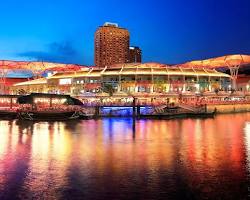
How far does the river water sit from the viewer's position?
14.3 m

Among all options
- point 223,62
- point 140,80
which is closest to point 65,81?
point 140,80

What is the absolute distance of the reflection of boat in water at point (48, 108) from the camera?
50.2 m

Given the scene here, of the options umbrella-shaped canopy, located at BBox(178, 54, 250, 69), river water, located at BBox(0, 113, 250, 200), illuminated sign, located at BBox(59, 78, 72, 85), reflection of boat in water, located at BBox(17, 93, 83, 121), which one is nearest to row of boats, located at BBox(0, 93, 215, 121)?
reflection of boat in water, located at BBox(17, 93, 83, 121)

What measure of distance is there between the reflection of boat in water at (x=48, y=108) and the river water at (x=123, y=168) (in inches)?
750

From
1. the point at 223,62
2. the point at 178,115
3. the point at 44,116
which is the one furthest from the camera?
the point at 223,62

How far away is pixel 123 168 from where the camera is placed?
18.7m

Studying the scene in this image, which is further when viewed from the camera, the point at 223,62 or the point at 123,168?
the point at 223,62

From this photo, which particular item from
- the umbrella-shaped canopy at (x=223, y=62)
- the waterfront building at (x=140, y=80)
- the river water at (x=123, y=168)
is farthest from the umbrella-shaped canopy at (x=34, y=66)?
the river water at (x=123, y=168)

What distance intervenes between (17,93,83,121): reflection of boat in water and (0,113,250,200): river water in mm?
19062

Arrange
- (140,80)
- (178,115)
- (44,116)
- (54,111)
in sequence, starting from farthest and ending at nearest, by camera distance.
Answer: (140,80) → (178,115) → (54,111) → (44,116)

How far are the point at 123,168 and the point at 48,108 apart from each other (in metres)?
35.6

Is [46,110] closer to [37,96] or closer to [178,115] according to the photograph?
[37,96]

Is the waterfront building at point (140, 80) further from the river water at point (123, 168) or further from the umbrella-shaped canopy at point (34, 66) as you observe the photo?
the river water at point (123, 168)

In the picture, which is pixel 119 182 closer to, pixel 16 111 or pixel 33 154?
pixel 33 154
